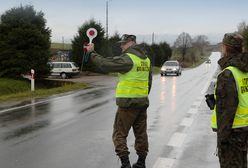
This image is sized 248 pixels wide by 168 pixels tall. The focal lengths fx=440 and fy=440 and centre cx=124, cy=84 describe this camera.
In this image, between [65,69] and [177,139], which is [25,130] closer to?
[177,139]

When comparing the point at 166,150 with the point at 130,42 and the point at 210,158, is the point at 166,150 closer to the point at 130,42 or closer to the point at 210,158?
the point at 210,158

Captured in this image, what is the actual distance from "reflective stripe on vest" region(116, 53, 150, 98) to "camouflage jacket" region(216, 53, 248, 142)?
2083 millimetres

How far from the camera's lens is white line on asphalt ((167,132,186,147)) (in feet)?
26.8

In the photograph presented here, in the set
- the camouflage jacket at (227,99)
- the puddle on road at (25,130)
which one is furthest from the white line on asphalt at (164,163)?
the puddle on road at (25,130)

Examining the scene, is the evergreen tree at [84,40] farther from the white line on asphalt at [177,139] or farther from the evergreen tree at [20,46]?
the white line on asphalt at [177,139]

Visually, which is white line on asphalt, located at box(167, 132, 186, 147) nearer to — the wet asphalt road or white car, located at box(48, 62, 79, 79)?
the wet asphalt road

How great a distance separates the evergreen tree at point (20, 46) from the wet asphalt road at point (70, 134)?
13225 mm

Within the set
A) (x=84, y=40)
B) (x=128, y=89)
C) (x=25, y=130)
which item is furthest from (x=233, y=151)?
(x=84, y=40)

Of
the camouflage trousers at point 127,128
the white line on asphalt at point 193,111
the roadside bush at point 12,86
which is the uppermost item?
the camouflage trousers at point 127,128

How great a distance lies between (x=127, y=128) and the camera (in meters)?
6.17

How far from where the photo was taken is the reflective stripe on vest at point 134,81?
20.0 ft

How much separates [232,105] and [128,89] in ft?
7.30

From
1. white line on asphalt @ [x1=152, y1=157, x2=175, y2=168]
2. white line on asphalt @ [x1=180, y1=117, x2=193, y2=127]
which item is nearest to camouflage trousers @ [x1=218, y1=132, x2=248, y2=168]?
white line on asphalt @ [x1=152, y1=157, x2=175, y2=168]

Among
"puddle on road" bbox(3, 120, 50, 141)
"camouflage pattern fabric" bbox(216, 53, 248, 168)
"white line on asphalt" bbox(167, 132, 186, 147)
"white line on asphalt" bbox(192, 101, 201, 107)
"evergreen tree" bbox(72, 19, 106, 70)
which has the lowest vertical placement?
"white line on asphalt" bbox(192, 101, 201, 107)
